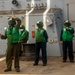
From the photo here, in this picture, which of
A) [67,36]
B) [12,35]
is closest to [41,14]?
[67,36]

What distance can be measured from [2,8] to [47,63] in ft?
14.6

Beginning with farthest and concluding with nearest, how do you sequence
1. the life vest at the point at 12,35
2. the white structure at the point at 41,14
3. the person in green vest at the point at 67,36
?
the white structure at the point at 41,14
the person in green vest at the point at 67,36
the life vest at the point at 12,35

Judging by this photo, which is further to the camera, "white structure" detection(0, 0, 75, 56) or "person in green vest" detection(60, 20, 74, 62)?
"white structure" detection(0, 0, 75, 56)

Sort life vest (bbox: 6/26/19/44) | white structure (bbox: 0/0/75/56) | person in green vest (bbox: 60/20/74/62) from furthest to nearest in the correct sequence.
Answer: white structure (bbox: 0/0/75/56), person in green vest (bbox: 60/20/74/62), life vest (bbox: 6/26/19/44)

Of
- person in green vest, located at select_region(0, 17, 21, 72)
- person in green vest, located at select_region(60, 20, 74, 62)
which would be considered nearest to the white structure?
person in green vest, located at select_region(60, 20, 74, 62)

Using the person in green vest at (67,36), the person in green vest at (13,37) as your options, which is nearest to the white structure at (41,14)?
the person in green vest at (67,36)

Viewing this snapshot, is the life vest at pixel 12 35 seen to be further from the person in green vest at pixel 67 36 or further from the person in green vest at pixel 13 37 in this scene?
the person in green vest at pixel 67 36

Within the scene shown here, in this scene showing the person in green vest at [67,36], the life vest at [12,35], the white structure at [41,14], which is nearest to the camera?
the life vest at [12,35]

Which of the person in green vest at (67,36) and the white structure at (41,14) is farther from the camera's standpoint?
the white structure at (41,14)

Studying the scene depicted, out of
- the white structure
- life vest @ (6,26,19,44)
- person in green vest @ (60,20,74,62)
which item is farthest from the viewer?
the white structure

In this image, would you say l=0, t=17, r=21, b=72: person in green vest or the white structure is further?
the white structure

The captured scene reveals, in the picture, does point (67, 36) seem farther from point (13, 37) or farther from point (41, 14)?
Answer: point (13, 37)

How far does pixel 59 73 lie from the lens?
29.4 feet

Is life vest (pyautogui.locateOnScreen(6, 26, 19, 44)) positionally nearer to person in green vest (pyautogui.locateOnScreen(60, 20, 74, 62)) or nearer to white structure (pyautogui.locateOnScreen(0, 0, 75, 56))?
person in green vest (pyautogui.locateOnScreen(60, 20, 74, 62))
